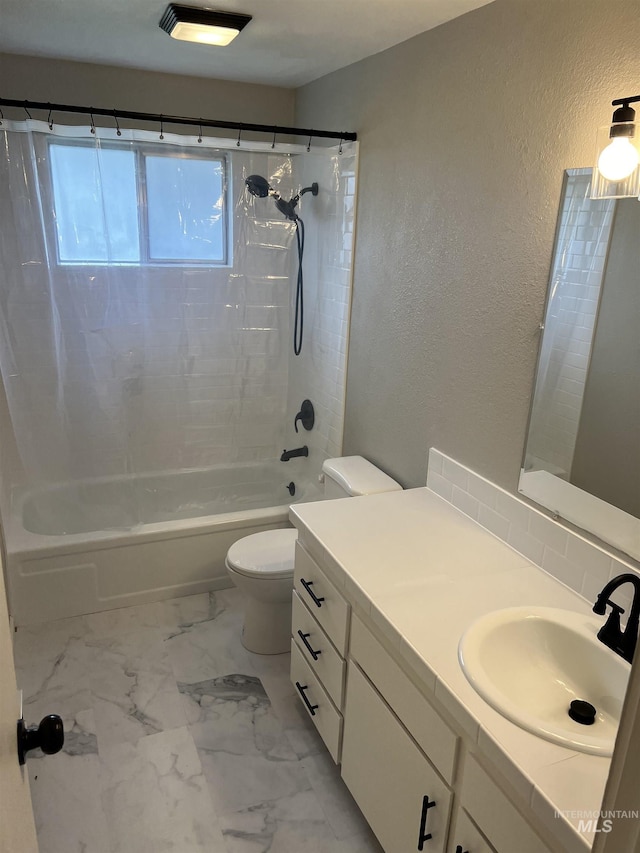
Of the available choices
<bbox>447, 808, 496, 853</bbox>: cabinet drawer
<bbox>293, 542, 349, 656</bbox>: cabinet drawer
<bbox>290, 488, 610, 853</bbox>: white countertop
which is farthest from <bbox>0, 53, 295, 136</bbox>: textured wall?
<bbox>447, 808, 496, 853</bbox>: cabinet drawer

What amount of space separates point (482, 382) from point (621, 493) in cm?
60

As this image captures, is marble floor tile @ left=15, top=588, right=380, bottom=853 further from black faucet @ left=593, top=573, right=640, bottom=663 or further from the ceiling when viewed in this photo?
the ceiling

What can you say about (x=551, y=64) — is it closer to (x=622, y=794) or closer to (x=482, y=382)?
(x=482, y=382)

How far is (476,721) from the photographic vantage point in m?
1.26

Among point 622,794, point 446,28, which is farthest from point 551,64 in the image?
point 622,794

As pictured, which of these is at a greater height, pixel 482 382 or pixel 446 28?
pixel 446 28

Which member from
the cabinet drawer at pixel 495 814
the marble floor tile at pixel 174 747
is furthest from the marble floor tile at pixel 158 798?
the cabinet drawer at pixel 495 814

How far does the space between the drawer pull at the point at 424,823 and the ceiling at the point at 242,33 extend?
2139mm

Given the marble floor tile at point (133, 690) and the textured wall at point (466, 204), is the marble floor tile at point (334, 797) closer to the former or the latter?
the marble floor tile at point (133, 690)

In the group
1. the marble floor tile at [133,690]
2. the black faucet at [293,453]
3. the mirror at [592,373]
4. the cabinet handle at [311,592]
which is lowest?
the marble floor tile at [133,690]

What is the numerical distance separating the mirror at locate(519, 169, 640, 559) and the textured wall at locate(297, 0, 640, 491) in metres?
0.07

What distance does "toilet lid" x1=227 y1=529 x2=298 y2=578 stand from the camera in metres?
2.48

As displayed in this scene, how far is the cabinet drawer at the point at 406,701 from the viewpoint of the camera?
1.39m

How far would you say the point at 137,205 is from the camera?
298 cm
